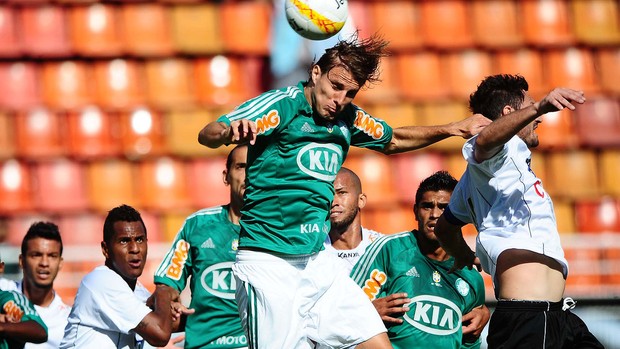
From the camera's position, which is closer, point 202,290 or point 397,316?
point 397,316

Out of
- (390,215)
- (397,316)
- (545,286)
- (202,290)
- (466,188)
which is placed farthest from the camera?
Answer: (390,215)

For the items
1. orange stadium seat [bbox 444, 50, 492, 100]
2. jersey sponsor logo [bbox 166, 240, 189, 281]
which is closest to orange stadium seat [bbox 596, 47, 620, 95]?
orange stadium seat [bbox 444, 50, 492, 100]

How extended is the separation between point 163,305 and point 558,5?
22.6 ft

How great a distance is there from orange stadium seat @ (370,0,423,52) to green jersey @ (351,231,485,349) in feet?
17.8

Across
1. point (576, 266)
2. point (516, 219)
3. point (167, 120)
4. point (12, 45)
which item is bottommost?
point (576, 266)

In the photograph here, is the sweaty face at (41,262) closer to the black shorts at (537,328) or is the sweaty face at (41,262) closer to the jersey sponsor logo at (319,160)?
the jersey sponsor logo at (319,160)

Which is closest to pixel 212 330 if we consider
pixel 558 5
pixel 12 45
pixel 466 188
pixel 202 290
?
pixel 202 290

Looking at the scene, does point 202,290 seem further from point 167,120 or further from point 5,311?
point 167,120

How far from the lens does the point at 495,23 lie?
12.0m

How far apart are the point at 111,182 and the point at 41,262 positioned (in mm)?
3569

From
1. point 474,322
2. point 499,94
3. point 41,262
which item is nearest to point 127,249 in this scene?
point 41,262

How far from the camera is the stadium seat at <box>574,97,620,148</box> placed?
11922 mm

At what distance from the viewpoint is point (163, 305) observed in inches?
258

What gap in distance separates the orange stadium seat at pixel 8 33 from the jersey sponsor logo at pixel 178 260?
5.35 metres
